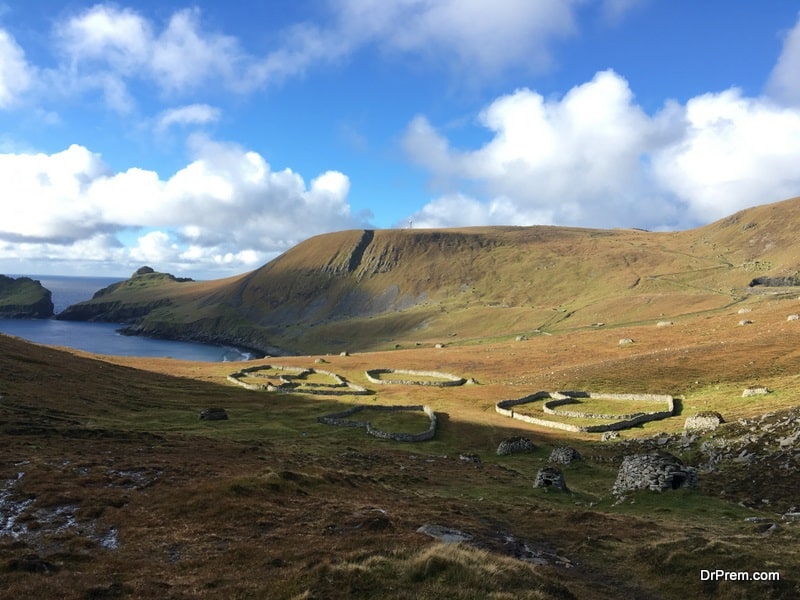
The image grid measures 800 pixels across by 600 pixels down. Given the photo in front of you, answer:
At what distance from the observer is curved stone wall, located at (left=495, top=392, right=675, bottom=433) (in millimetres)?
55781

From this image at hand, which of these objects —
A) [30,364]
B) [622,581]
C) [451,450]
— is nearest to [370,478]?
[451,450]

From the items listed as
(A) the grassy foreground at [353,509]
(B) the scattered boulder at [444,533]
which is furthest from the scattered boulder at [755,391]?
(B) the scattered boulder at [444,533]

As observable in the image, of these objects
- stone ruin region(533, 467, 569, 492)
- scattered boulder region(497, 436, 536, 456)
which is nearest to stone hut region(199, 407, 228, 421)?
scattered boulder region(497, 436, 536, 456)

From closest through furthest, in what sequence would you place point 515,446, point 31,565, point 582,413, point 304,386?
point 31,565, point 515,446, point 582,413, point 304,386

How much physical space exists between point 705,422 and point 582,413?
18.5 m

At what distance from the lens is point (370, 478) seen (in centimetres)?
3725

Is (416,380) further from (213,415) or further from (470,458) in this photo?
(470,458)

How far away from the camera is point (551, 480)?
116 ft

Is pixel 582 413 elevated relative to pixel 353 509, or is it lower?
lower

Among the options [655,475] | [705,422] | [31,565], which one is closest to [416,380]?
[705,422]

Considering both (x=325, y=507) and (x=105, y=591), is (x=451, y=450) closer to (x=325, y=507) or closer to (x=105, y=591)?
(x=325, y=507)

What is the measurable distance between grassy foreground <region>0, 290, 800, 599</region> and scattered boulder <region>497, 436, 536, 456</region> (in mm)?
1034

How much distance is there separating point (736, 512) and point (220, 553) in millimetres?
26614

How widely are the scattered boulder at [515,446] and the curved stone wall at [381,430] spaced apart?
32.2 ft
